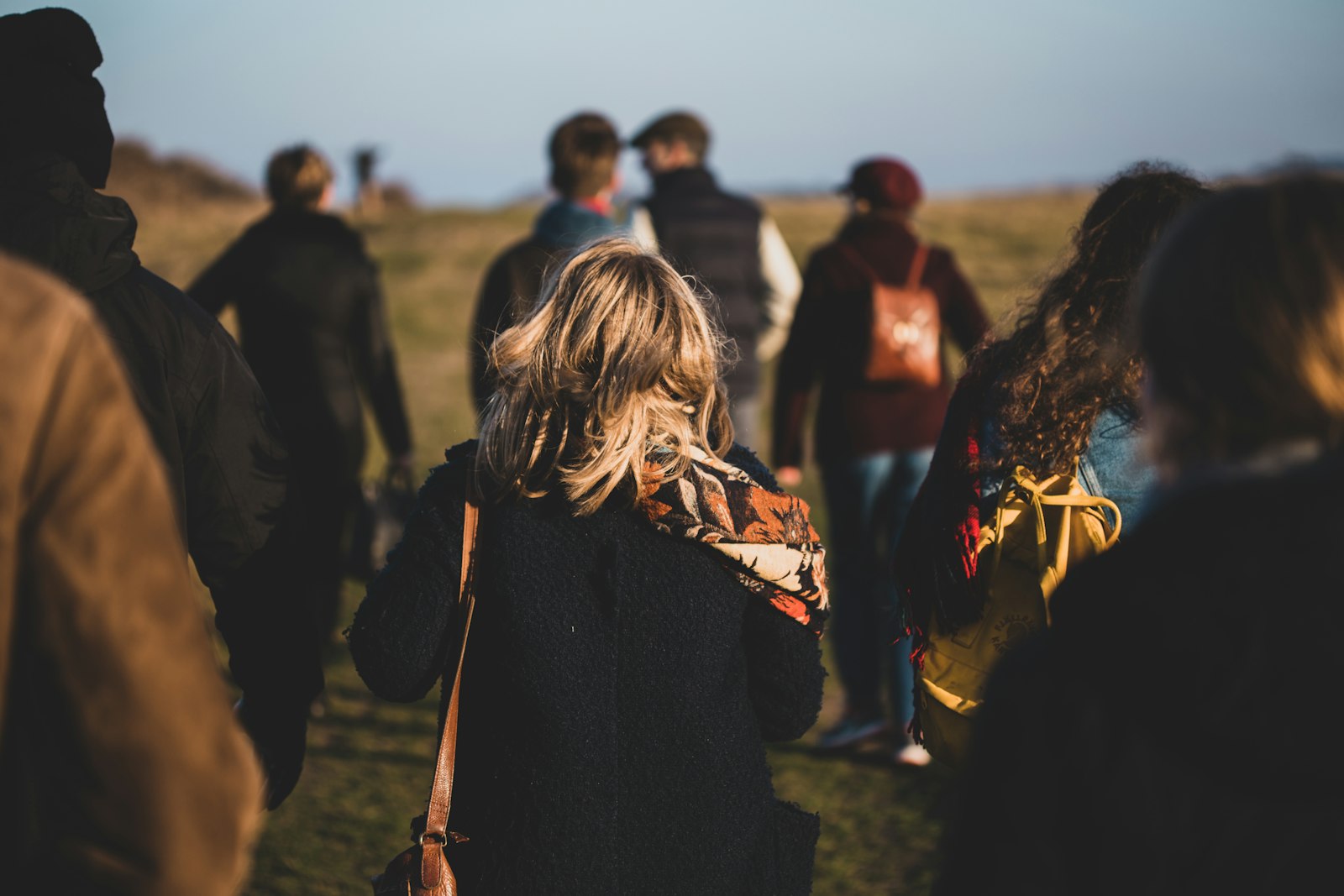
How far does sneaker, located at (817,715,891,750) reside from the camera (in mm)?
4738

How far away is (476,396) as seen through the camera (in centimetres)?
410

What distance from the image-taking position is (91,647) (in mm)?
1160

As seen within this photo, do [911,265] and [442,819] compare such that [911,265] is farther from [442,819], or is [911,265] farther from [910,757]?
[442,819]

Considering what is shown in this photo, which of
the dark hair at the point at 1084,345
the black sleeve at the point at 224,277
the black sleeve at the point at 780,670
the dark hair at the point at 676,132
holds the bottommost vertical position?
the black sleeve at the point at 780,670

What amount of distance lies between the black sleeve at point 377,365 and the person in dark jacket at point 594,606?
2774mm

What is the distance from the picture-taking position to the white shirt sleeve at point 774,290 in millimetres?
5297

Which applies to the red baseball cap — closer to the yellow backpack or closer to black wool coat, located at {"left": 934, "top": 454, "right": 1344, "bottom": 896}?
the yellow backpack

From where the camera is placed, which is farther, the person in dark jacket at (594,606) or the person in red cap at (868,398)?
the person in red cap at (868,398)

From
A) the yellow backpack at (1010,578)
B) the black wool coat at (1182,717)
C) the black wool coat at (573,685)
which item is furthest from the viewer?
the yellow backpack at (1010,578)

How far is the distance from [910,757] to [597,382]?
3093 mm

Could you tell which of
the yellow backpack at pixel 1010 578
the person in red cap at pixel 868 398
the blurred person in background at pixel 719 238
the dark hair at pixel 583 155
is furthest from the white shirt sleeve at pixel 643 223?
the yellow backpack at pixel 1010 578

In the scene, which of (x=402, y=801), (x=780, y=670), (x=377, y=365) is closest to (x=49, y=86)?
(x=780, y=670)

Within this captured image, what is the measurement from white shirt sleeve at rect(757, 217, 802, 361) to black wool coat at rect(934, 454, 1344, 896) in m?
4.02

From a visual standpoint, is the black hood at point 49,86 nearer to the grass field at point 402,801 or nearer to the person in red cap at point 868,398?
the grass field at point 402,801
